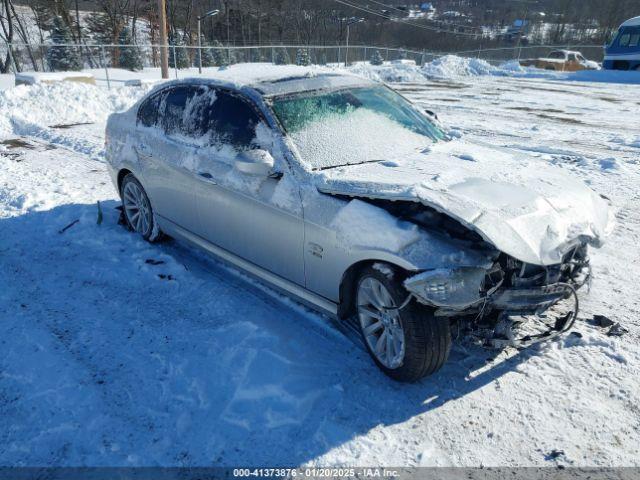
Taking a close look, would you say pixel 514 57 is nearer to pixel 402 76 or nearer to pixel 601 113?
pixel 402 76

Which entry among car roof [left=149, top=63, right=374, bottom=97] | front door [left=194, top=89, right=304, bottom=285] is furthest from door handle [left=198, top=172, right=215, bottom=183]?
car roof [left=149, top=63, right=374, bottom=97]

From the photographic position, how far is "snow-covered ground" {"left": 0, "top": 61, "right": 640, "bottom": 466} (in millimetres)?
2641

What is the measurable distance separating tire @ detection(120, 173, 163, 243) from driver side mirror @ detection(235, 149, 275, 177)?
197 centimetres

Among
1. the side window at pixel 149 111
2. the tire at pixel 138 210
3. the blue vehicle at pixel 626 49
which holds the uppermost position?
the blue vehicle at pixel 626 49

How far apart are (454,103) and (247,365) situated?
14459 mm

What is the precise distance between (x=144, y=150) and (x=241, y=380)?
9.35 feet

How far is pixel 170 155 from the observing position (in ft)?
14.6

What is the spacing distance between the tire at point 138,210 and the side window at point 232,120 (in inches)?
56.1

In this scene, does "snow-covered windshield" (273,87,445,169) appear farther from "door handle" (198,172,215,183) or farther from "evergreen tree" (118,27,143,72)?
"evergreen tree" (118,27,143,72)

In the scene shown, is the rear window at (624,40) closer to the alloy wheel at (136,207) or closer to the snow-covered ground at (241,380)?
the snow-covered ground at (241,380)

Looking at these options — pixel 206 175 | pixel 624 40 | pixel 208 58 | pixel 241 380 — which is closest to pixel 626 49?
pixel 624 40

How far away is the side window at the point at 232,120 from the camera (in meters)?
3.75

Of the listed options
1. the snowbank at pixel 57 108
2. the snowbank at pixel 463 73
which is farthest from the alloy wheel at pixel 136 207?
the snowbank at pixel 463 73

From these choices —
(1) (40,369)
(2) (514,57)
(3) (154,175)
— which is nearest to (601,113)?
(3) (154,175)
